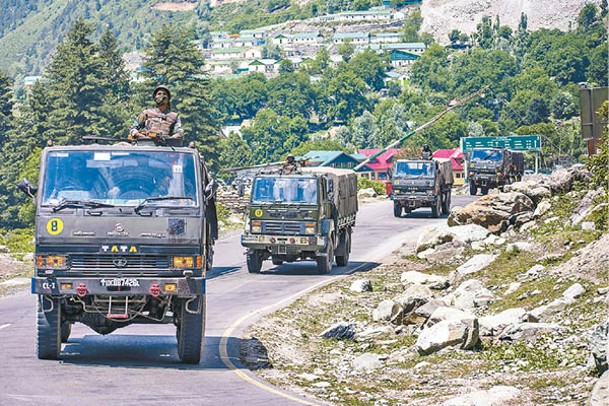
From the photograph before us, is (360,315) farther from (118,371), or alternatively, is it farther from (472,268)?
(118,371)

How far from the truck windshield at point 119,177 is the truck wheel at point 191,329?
1.27m

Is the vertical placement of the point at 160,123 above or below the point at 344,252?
above

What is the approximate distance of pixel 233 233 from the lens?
5144cm

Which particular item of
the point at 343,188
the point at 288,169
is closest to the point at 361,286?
the point at 288,169

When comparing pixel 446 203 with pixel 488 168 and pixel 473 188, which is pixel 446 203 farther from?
pixel 473 188

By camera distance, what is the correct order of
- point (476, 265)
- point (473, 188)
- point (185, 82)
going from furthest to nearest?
1. point (185, 82)
2. point (473, 188)
3. point (476, 265)

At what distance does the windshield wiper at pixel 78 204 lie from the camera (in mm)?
16906

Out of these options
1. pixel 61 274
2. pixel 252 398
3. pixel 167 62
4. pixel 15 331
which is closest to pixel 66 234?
pixel 61 274

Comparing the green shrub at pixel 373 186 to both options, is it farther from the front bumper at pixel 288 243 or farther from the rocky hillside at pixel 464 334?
the front bumper at pixel 288 243

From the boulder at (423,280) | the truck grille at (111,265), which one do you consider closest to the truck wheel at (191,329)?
the truck grille at (111,265)

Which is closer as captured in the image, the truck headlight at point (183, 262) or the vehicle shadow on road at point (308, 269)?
the truck headlight at point (183, 262)

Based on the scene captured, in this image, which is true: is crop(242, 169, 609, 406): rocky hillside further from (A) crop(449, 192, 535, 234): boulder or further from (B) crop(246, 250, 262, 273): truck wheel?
(A) crop(449, 192, 535, 234): boulder

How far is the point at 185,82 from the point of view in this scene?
106125 millimetres

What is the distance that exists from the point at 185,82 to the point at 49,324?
8979cm
